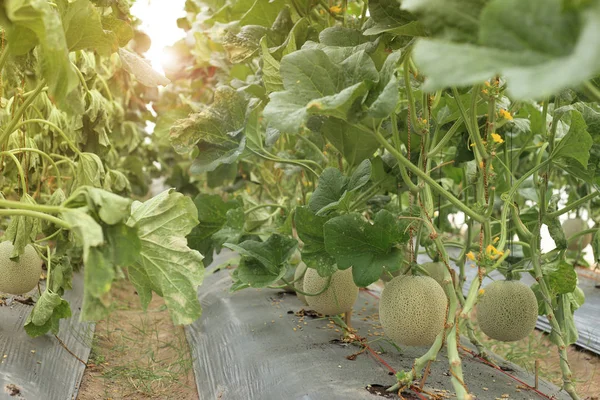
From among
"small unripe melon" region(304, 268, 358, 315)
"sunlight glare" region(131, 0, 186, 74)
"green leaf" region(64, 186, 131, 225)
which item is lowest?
"small unripe melon" region(304, 268, 358, 315)

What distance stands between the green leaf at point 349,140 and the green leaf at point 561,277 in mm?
592

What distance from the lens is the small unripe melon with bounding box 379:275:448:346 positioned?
1.42 metres

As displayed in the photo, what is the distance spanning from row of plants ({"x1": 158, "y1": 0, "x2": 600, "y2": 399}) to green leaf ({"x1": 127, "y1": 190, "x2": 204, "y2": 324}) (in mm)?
323

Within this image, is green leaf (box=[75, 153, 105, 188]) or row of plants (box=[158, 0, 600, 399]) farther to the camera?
green leaf (box=[75, 153, 105, 188])

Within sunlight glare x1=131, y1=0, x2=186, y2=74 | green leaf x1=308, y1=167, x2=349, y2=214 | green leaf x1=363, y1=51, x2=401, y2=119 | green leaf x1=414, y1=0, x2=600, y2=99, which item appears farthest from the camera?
sunlight glare x1=131, y1=0, x2=186, y2=74

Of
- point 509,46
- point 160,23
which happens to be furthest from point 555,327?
point 160,23

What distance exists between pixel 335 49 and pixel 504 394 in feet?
3.46

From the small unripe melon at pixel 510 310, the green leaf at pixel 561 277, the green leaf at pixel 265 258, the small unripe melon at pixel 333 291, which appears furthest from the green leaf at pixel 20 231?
the green leaf at pixel 561 277

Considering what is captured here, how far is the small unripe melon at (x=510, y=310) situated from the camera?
63.1 inches

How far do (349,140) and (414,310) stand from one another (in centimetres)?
50

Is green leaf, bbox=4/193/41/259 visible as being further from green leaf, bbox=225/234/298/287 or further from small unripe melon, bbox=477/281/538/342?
small unripe melon, bbox=477/281/538/342

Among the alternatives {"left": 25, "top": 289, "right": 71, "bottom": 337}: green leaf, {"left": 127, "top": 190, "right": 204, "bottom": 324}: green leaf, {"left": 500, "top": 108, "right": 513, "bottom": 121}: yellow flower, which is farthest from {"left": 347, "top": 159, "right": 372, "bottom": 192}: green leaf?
{"left": 25, "top": 289, "right": 71, "bottom": 337}: green leaf

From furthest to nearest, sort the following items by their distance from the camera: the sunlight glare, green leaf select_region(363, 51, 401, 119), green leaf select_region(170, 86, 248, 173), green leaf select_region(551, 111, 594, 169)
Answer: the sunlight glare
green leaf select_region(170, 86, 248, 173)
green leaf select_region(551, 111, 594, 169)
green leaf select_region(363, 51, 401, 119)

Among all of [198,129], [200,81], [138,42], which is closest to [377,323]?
[198,129]
